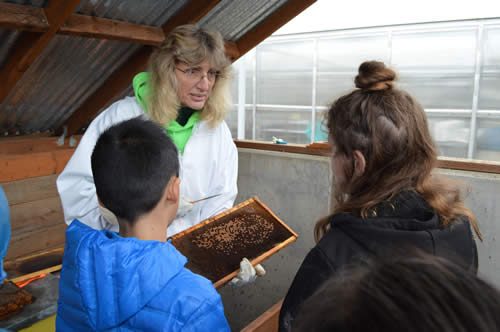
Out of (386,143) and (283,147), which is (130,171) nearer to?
(386,143)

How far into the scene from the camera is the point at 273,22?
10.2 feet

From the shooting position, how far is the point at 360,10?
6594mm

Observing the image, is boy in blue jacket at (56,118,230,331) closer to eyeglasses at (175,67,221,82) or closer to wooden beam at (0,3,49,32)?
eyeglasses at (175,67,221,82)

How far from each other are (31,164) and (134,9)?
1.64m

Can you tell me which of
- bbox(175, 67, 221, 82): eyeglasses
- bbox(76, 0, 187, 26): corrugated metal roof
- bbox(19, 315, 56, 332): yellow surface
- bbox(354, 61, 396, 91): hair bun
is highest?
bbox(76, 0, 187, 26): corrugated metal roof

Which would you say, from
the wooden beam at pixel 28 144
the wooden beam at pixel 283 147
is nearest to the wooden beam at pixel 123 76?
the wooden beam at pixel 28 144

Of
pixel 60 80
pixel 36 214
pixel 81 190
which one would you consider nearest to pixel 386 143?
pixel 81 190

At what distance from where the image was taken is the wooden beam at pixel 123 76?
2.66m

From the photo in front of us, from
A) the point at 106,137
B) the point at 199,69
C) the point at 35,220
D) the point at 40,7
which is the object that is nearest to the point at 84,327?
the point at 106,137

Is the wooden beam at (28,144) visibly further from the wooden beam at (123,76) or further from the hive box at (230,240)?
the hive box at (230,240)

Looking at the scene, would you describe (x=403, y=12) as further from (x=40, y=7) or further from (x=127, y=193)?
(x=127, y=193)

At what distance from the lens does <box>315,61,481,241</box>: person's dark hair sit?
1.19 meters

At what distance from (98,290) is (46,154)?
276 centimetres

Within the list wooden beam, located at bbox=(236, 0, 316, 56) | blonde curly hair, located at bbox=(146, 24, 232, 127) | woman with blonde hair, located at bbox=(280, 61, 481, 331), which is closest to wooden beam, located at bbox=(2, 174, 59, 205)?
blonde curly hair, located at bbox=(146, 24, 232, 127)
